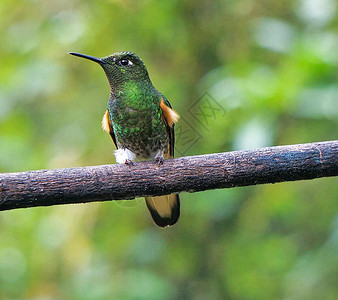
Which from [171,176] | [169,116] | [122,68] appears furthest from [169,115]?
[171,176]

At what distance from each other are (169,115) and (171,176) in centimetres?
112

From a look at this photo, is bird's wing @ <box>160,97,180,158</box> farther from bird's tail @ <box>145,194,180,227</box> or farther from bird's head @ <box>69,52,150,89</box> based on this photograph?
bird's tail @ <box>145,194,180,227</box>

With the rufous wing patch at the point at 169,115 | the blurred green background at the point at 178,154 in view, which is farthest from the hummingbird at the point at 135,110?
the blurred green background at the point at 178,154

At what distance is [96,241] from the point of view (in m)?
3.67

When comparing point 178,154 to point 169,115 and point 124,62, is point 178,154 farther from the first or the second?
point 124,62

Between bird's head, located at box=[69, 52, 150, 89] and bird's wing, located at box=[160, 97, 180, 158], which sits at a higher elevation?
bird's head, located at box=[69, 52, 150, 89]

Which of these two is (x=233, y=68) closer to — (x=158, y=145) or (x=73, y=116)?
(x=158, y=145)

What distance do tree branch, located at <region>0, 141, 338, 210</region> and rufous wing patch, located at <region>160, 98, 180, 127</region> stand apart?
3.37 feet

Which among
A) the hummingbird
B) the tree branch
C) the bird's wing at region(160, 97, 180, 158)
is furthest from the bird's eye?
the tree branch

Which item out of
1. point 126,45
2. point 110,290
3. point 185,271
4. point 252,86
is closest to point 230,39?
point 126,45

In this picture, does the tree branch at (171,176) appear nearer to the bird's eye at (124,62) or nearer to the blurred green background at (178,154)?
the blurred green background at (178,154)

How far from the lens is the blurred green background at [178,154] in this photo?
332 cm

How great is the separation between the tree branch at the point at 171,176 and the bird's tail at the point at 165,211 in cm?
85

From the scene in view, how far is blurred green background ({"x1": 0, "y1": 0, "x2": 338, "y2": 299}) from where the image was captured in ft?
10.9
